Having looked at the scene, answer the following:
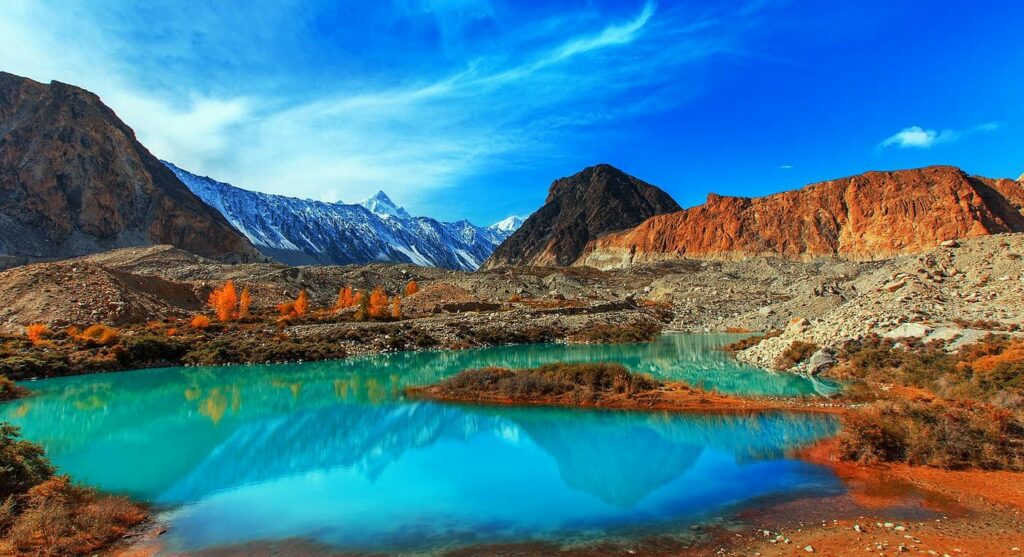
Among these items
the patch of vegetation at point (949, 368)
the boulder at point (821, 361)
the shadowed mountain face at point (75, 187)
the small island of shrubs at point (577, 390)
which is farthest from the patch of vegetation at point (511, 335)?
the shadowed mountain face at point (75, 187)

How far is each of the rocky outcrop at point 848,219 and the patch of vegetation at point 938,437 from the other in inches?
3825

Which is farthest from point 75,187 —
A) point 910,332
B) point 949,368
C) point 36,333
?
point 949,368

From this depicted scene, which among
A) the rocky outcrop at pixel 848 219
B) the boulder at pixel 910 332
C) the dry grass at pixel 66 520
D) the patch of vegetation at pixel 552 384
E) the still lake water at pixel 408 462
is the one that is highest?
the rocky outcrop at pixel 848 219

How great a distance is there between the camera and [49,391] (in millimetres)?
22812

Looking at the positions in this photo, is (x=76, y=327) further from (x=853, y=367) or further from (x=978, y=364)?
(x=978, y=364)

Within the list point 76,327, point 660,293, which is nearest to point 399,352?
point 76,327

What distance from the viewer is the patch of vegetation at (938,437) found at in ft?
32.2

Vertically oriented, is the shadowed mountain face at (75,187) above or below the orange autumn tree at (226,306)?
above

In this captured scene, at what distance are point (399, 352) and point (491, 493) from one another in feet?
90.4

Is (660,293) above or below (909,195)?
below

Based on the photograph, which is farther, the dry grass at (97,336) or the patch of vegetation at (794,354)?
the dry grass at (97,336)

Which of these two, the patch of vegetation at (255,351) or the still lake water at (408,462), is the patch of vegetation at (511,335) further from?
the still lake water at (408,462)

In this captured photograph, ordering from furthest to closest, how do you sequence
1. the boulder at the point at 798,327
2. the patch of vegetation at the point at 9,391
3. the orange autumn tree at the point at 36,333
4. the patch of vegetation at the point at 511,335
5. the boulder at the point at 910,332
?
the patch of vegetation at the point at 511,335, the orange autumn tree at the point at 36,333, the boulder at the point at 798,327, the patch of vegetation at the point at 9,391, the boulder at the point at 910,332

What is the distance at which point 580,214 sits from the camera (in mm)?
163500
